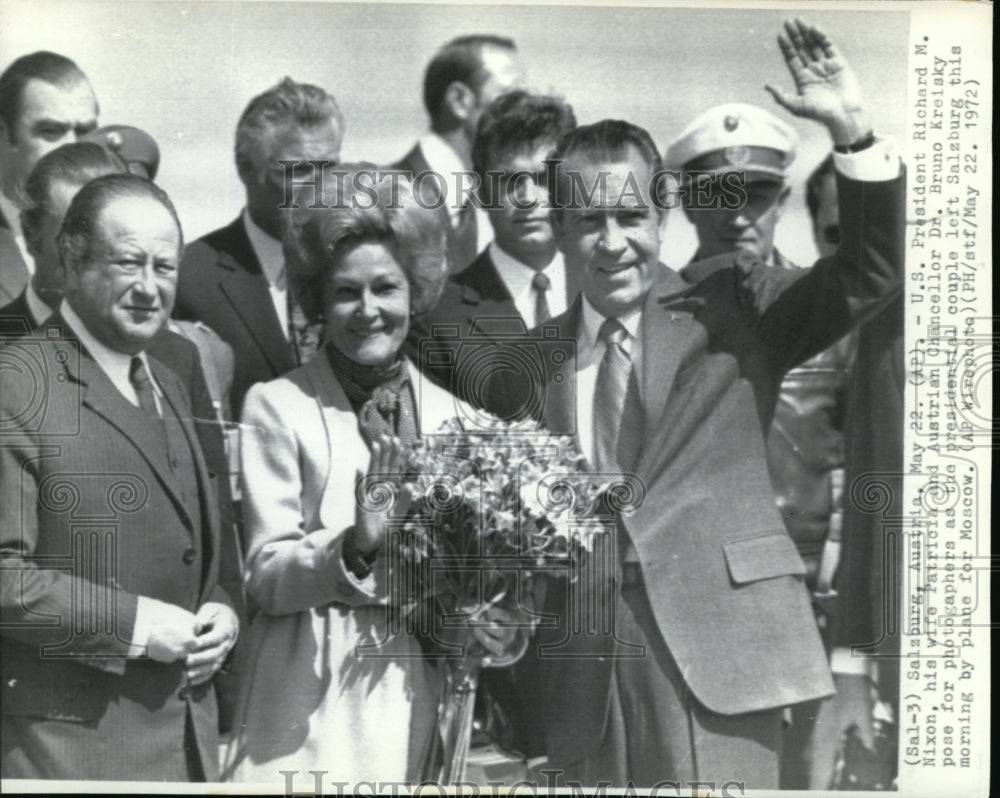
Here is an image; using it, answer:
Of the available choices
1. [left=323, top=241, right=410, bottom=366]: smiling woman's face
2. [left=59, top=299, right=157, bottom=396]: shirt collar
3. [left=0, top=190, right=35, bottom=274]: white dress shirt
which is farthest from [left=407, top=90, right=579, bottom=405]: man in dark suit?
[left=0, top=190, right=35, bottom=274]: white dress shirt

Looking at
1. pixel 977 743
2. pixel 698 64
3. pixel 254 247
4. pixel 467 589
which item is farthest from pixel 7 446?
pixel 977 743

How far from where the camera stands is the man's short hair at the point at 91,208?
4094 millimetres

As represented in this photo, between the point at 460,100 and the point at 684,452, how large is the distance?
4.53 feet

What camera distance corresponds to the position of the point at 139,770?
4.14 metres

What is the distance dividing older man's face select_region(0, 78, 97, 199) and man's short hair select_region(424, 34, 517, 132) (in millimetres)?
1121

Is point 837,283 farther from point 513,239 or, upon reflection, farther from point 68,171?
point 68,171

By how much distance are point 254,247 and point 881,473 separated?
7.23ft

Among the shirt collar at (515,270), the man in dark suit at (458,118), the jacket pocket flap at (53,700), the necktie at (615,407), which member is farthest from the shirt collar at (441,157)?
the jacket pocket flap at (53,700)

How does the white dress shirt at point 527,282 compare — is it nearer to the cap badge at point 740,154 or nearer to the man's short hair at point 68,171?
the cap badge at point 740,154

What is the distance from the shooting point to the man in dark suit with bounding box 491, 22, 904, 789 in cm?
409

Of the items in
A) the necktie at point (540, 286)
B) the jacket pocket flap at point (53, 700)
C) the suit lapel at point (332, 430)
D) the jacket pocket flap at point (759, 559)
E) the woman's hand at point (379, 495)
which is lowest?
the jacket pocket flap at point (53, 700)

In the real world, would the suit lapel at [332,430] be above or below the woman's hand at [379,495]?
above

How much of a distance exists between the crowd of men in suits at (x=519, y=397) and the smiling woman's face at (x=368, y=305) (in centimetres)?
7

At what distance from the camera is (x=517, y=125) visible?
4156 mm
